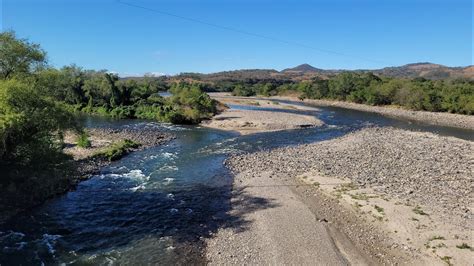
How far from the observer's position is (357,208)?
2255 cm

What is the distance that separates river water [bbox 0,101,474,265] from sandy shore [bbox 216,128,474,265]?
1.67 m

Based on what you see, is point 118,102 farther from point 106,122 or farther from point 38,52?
point 38,52

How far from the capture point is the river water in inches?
701

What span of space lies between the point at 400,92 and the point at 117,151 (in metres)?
88.2

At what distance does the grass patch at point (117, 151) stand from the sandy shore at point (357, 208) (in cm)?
1139

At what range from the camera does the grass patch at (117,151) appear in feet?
122

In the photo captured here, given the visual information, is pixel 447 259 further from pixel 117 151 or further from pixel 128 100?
pixel 128 100

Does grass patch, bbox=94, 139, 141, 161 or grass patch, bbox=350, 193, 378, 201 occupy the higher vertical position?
grass patch, bbox=350, 193, 378, 201

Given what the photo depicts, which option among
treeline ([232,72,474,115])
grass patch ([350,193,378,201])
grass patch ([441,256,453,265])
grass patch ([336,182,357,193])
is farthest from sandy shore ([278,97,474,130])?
grass patch ([441,256,453,265])

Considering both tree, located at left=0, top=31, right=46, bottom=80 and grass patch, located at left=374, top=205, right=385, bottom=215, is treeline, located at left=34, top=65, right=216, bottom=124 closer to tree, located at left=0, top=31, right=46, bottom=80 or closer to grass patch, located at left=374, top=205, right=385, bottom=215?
tree, located at left=0, top=31, right=46, bottom=80

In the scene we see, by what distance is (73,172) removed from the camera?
95.0 ft

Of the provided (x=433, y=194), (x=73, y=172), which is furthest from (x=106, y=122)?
(x=433, y=194)

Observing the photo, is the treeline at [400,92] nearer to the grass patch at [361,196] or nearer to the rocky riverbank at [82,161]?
the rocky riverbank at [82,161]

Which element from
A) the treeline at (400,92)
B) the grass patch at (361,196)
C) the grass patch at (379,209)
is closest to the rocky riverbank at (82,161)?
the grass patch at (361,196)
